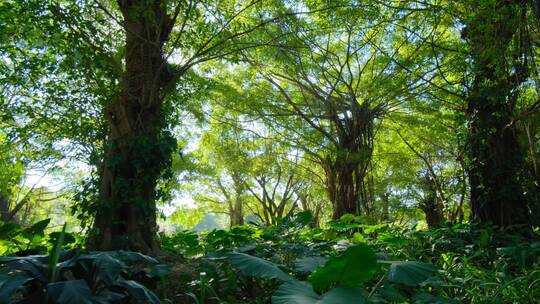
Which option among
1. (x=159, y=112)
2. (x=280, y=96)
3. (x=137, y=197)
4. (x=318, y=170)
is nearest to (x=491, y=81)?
(x=159, y=112)

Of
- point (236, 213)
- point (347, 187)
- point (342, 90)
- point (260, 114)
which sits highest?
point (342, 90)

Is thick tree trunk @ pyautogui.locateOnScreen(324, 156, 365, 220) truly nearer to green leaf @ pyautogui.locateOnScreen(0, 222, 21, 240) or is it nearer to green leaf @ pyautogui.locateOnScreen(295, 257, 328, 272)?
green leaf @ pyautogui.locateOnScreen(295, 257, 328, 272)

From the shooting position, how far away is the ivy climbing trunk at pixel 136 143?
4.05m

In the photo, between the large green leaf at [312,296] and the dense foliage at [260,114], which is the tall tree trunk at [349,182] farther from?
the large green leaf at [312,296]

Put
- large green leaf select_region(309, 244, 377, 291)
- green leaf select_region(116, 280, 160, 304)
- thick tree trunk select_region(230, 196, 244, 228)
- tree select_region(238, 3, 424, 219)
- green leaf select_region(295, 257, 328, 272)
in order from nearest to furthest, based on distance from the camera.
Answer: large green leaf select_region(309, 244, 377, 291), green leaf select_region(116, 280, 160, 304), green leaf select_region(295, 257, 328, 272), tree select_region(238, 3, 424, 219), thick tree trunk select_region(230, 196, 244, 228)

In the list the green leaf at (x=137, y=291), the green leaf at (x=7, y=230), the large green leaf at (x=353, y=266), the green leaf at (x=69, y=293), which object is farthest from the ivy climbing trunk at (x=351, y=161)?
the green leaf at (x=69, y=293)

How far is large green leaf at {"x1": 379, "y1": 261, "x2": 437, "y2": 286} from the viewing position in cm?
217

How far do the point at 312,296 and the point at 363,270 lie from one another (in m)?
0.28

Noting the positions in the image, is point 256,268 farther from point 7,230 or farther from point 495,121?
point 495,121

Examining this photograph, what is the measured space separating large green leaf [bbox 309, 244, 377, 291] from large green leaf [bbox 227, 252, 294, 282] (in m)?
0.30

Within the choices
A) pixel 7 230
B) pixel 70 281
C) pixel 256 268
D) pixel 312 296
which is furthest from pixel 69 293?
pixel 7 230

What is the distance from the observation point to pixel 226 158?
1370cm

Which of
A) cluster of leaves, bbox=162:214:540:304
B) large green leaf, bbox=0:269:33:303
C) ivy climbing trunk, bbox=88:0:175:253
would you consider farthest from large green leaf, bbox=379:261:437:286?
ivy climbing trunk, bbox=88:0:175:253

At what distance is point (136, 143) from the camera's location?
415cm
